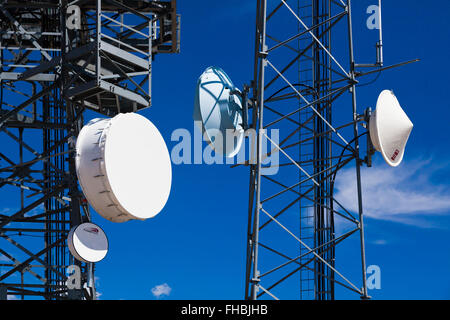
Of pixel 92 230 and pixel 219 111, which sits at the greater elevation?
pixel 219 111

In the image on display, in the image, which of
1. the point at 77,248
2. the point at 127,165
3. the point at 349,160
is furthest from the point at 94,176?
the point at 349,160

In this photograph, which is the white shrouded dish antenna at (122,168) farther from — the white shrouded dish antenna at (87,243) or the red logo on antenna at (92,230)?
the red logo on antenna at (92,230)

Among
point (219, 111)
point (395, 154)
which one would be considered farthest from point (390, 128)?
point (219, 111)

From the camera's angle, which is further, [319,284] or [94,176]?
[319,284]

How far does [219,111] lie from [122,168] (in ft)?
13.9

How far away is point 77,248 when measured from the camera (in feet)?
86.6

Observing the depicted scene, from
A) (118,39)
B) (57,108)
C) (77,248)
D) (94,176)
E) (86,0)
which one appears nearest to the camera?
(94,176)

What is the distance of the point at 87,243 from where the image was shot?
87.9 feet

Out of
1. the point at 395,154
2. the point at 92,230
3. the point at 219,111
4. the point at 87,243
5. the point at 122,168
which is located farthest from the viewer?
the point at 92,230

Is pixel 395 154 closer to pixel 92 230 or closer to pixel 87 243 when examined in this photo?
pixel 92 230

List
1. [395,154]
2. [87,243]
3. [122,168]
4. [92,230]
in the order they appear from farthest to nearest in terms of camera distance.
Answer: [92,230]
[87,243]
[395,154]
[122,168]

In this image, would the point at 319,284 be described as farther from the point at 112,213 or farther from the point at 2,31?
the point at 2,31

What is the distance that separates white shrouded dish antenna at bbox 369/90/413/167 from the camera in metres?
24.1

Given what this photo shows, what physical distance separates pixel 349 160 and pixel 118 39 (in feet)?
36.1
